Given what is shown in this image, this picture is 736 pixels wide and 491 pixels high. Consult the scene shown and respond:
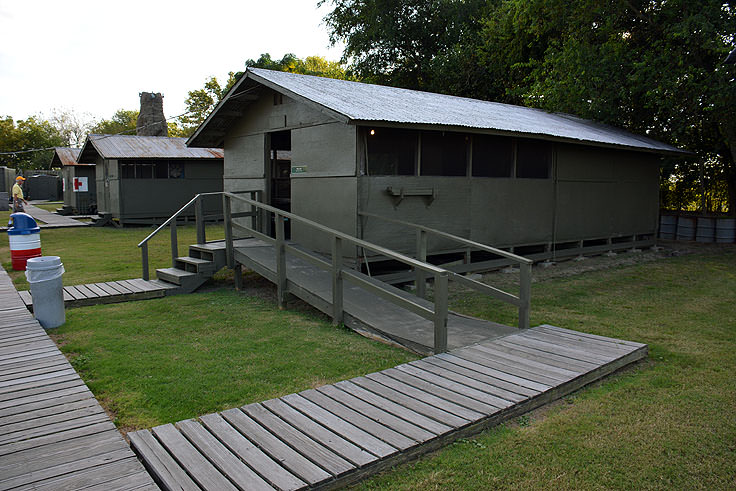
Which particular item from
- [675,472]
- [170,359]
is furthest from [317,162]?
[675,472]

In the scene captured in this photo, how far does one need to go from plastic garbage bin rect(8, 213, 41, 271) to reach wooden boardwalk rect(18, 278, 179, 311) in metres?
2.72

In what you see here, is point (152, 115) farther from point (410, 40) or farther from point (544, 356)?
point (544, 356)

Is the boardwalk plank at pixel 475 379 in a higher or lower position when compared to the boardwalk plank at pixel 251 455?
lower

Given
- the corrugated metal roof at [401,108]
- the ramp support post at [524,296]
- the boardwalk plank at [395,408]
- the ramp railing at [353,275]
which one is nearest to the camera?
the boardwalk plank at [395,408]

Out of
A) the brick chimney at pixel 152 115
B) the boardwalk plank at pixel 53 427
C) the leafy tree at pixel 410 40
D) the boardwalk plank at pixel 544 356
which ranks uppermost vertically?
the leafy tree at pixel 410 40

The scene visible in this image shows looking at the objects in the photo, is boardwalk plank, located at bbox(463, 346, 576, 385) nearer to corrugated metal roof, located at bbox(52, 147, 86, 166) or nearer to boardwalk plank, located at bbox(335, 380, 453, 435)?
boardwalk plank, located at bbox(335, 380, 453, 435)

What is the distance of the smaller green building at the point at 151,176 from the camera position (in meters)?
19.2

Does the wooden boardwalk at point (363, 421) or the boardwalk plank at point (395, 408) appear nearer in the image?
the wooden boardwalk at point (363, 421)

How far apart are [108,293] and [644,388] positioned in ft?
22.6

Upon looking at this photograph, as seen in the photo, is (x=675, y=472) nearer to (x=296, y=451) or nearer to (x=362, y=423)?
(x=362, y=423)

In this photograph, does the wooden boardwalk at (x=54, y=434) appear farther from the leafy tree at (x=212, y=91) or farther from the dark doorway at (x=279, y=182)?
the leafy tree at (x=212, y=91)

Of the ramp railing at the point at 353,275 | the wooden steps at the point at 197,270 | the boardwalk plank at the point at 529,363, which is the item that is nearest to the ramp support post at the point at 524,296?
the boardwalk plank at the point at 529,363

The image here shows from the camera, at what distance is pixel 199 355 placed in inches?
210

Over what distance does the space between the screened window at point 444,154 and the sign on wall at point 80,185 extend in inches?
823
